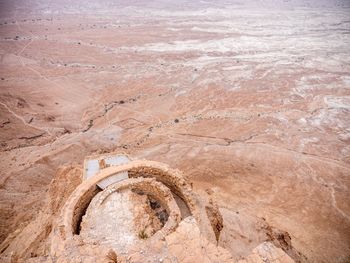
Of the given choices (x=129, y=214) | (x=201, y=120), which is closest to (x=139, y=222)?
(x=129, y=214)

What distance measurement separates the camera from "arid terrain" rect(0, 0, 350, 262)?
39.4 feet

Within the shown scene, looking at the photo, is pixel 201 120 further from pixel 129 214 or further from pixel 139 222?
pixel 139 222

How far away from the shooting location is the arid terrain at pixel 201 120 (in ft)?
39.4

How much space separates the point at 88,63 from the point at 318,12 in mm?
62471

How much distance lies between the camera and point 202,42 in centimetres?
4091

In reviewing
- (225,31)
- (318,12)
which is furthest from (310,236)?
(318,12)

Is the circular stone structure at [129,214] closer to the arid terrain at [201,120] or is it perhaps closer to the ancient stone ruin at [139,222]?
the ancient stone ruin at [139,222]

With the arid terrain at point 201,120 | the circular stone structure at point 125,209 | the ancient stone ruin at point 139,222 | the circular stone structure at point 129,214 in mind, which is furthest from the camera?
the arid terrain at point 201,120

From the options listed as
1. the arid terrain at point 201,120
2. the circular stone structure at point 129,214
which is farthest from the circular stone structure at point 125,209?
the arid terrain at point 201,120

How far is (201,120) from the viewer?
20.5 metres

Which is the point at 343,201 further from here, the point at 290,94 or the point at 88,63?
the point at 88,63

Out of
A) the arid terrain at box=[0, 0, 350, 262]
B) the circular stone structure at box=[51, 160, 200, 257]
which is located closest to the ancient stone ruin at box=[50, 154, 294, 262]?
the circular stone structure at box=[51, 160, 200, 257]

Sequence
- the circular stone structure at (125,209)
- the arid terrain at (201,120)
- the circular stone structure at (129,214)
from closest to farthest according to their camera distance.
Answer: the circular stone structure at (125,209)
the circular stone structure at (129,214)
the arid terrain at (201,120)

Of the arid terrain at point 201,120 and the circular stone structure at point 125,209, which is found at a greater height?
the circular stone structure at point 125,209
